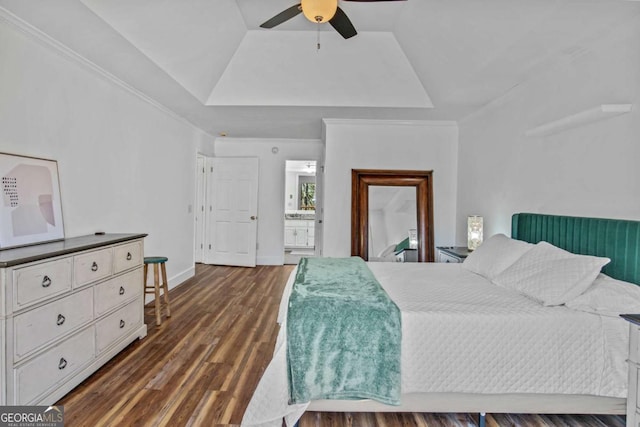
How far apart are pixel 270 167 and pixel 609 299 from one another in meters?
5.41

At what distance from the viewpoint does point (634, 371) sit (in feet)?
5.08

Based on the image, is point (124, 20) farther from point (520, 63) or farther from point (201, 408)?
point (520, 63)

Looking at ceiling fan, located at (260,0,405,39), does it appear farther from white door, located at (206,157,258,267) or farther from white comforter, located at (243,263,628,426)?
white door, located at (206,157,258,267)

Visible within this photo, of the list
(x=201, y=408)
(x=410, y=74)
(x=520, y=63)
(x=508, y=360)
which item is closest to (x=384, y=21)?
(x=410, y=74)

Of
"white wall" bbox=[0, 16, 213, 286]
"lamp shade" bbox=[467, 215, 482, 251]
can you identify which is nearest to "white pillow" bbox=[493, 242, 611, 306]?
"lamp shade" bbox=[467, 215, 482, 251]

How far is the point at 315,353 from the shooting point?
177 cm

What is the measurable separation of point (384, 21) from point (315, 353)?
327cm

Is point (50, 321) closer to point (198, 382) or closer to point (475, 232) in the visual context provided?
point (198, 382)

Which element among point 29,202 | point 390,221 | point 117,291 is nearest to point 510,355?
point 117,291

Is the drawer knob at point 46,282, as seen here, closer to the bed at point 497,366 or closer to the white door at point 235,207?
the bed at point 497,366

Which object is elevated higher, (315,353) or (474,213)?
(474,213)

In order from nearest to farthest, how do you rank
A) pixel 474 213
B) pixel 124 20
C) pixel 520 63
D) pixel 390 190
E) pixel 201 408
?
pixel 201 408 → pixel 124 20 → pixel 520 63 → pixel 474 213 → pixel 390 190

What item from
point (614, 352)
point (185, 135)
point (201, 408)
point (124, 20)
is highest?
point (124, 20)

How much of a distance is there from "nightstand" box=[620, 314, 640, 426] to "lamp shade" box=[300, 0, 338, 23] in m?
2.36
